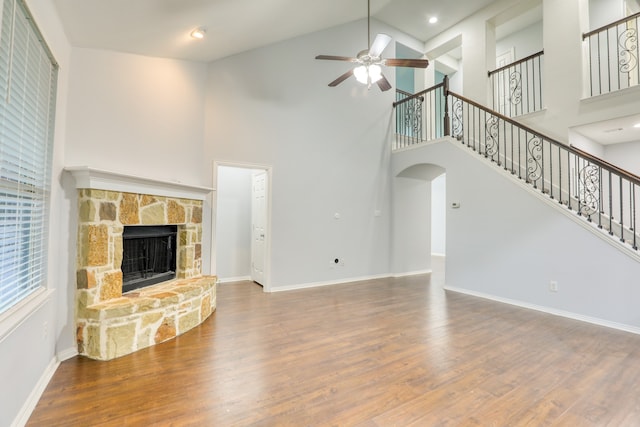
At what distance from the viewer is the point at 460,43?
6.68 meters

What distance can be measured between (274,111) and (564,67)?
4777 mm

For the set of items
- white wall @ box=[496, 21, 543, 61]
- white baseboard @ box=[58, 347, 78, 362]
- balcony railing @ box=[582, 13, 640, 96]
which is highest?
white wall @ box=[496, 21, 543, 61]

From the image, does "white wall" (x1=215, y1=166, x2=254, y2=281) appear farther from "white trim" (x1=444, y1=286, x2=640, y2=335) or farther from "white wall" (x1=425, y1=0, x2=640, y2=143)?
"white wall" (x1=425, y1=0, x2=640, y2=143)

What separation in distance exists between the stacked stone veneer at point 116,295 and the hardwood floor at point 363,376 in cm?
15

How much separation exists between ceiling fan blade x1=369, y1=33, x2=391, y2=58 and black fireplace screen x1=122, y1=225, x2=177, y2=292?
3.27 meters

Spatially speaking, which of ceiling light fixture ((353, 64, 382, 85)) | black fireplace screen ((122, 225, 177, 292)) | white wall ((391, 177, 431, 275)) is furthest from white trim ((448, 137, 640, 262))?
black fireplace screen ((122, 225, 177, 292))

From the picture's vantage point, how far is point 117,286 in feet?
9.66

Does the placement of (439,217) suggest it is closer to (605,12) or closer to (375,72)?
(605,12)

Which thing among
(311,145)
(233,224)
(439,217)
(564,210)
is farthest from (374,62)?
(439,217)

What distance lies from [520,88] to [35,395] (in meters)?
8.25

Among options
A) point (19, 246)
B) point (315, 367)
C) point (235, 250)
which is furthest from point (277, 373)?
point (235, 250)

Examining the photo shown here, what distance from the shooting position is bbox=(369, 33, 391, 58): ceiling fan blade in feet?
10.0

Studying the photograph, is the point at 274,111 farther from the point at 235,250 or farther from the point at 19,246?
the point at 19,246

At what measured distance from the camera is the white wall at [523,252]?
350 centimetres
